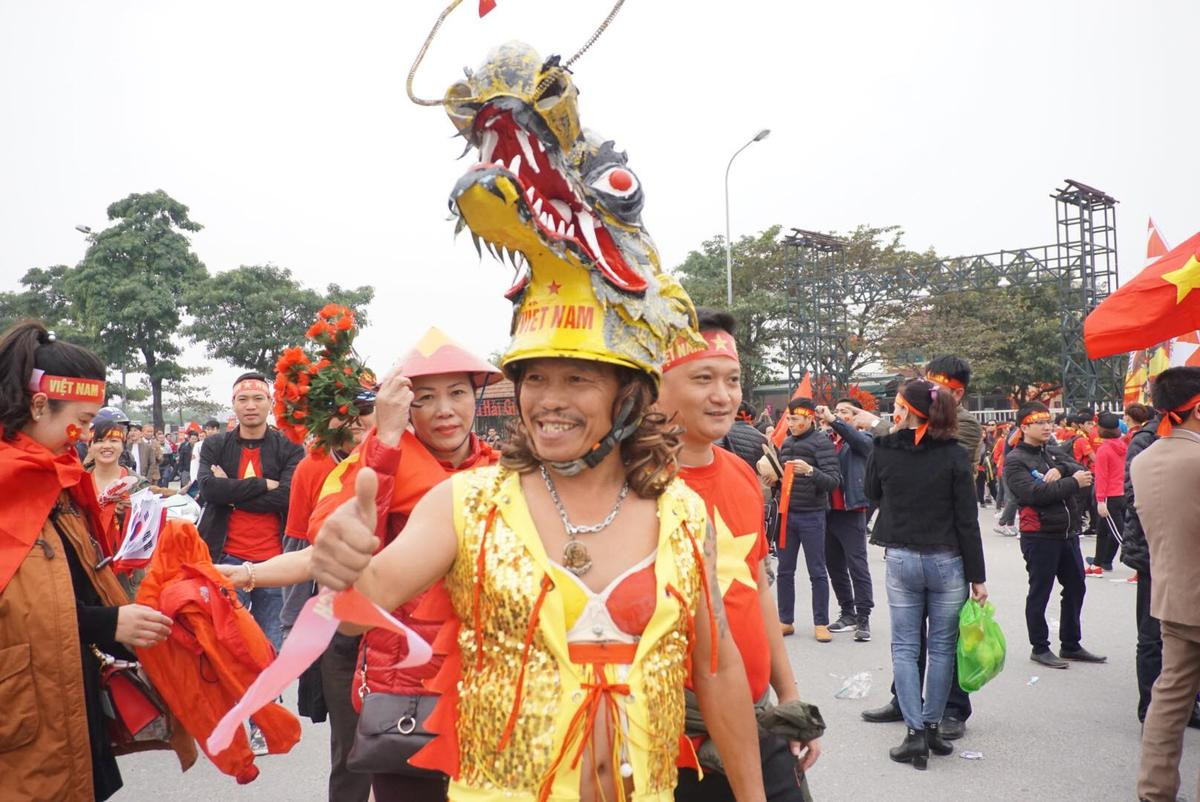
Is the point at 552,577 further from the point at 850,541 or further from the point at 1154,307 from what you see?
the point at 850,541

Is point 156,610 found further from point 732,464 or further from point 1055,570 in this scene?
point 1055,570

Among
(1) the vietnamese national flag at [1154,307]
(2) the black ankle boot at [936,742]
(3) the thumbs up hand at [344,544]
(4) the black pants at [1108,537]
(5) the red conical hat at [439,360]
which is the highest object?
(1) the vietnamese national flag at [1154,307]

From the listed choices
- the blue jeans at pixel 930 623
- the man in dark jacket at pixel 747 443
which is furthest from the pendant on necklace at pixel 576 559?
the man in dark jacket at pixel 747 443

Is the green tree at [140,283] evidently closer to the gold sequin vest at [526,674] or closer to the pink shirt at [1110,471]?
the pink shirt at [1110,471]

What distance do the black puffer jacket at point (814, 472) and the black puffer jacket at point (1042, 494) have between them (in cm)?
137

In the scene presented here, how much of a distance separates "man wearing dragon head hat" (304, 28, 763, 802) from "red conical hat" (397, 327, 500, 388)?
1197mm

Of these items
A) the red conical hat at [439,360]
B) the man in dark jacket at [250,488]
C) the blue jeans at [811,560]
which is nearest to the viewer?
the red conical hat at [439,360]

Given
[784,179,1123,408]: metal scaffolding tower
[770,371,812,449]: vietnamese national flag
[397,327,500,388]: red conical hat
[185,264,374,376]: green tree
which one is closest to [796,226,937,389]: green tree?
[784,179,1123,408]: metal scaffolding tower

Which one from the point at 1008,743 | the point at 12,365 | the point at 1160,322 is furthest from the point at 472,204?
the point at 1008,743

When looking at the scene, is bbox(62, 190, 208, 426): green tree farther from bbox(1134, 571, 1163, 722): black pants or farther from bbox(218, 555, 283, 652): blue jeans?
bbox(1134, 571, 1163, 722): black pants

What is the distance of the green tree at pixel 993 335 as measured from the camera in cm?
3139

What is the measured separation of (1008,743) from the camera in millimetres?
4980

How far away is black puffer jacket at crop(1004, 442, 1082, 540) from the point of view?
6.20m

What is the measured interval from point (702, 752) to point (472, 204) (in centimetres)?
158
